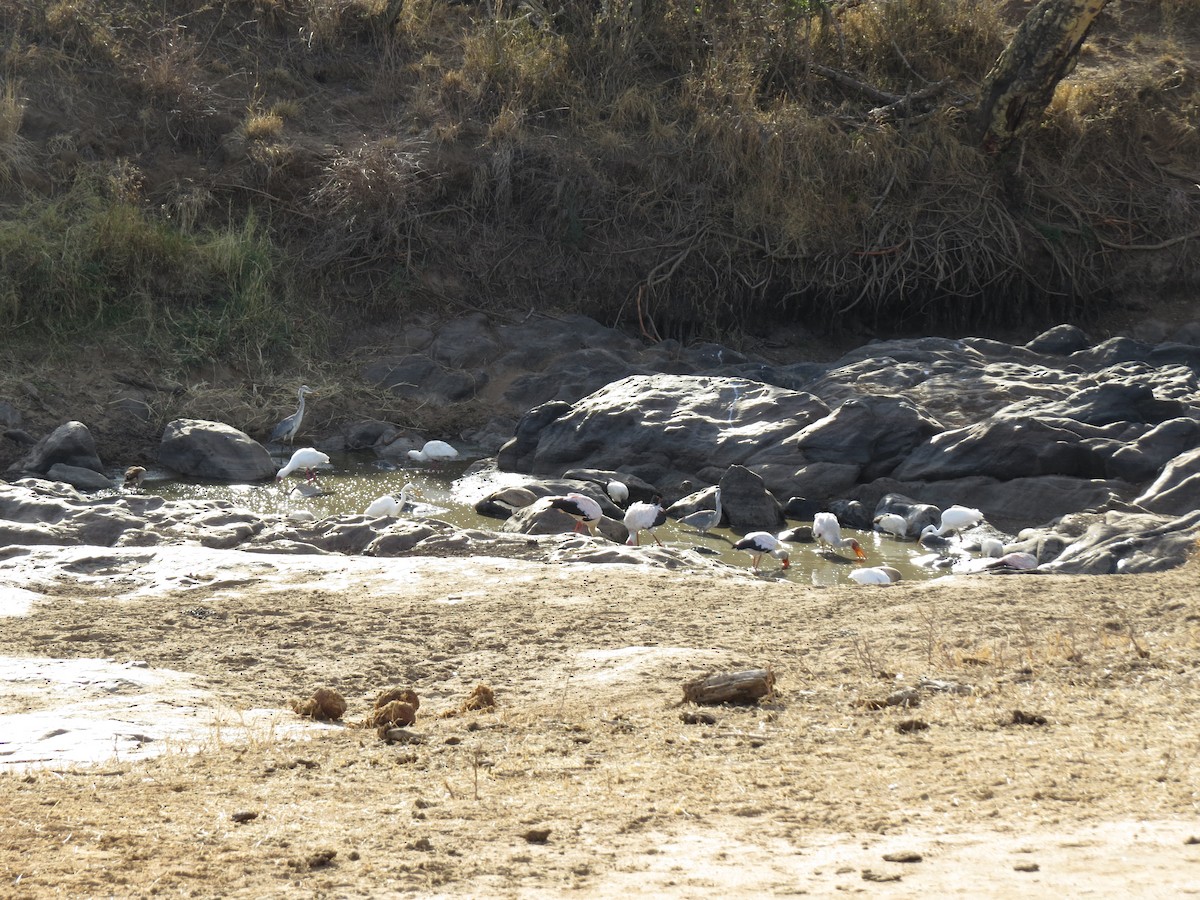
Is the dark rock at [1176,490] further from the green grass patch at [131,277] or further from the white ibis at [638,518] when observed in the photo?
the green grass patch at [131,277]

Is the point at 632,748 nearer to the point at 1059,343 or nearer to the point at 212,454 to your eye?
the point at 212,454

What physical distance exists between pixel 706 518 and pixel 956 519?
156 cm

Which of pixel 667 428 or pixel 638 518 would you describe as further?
pixel 667 428

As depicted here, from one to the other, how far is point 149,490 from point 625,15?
923 centimetres

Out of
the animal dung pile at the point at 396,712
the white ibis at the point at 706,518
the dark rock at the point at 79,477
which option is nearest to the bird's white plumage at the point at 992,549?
the white ibis at the point at 706,518

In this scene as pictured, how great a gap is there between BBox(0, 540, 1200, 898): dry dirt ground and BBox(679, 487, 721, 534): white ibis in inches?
100

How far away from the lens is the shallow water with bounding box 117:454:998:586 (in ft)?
27.1

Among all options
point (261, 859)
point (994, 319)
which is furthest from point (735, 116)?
point (261, 859)

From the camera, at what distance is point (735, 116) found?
1542 cm

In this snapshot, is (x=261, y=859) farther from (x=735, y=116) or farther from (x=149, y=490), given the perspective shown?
(x=735, y=116)

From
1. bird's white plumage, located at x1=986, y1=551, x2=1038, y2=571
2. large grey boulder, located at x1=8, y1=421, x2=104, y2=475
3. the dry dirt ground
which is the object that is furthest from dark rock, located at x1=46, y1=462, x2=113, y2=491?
bird's white plumage, located at x1=986, y1=551, x2=1038, y2=571

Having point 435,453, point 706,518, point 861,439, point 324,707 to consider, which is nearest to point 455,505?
point 435,453

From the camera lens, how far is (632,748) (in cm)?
379

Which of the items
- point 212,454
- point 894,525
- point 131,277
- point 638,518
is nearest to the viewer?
point 638,518
